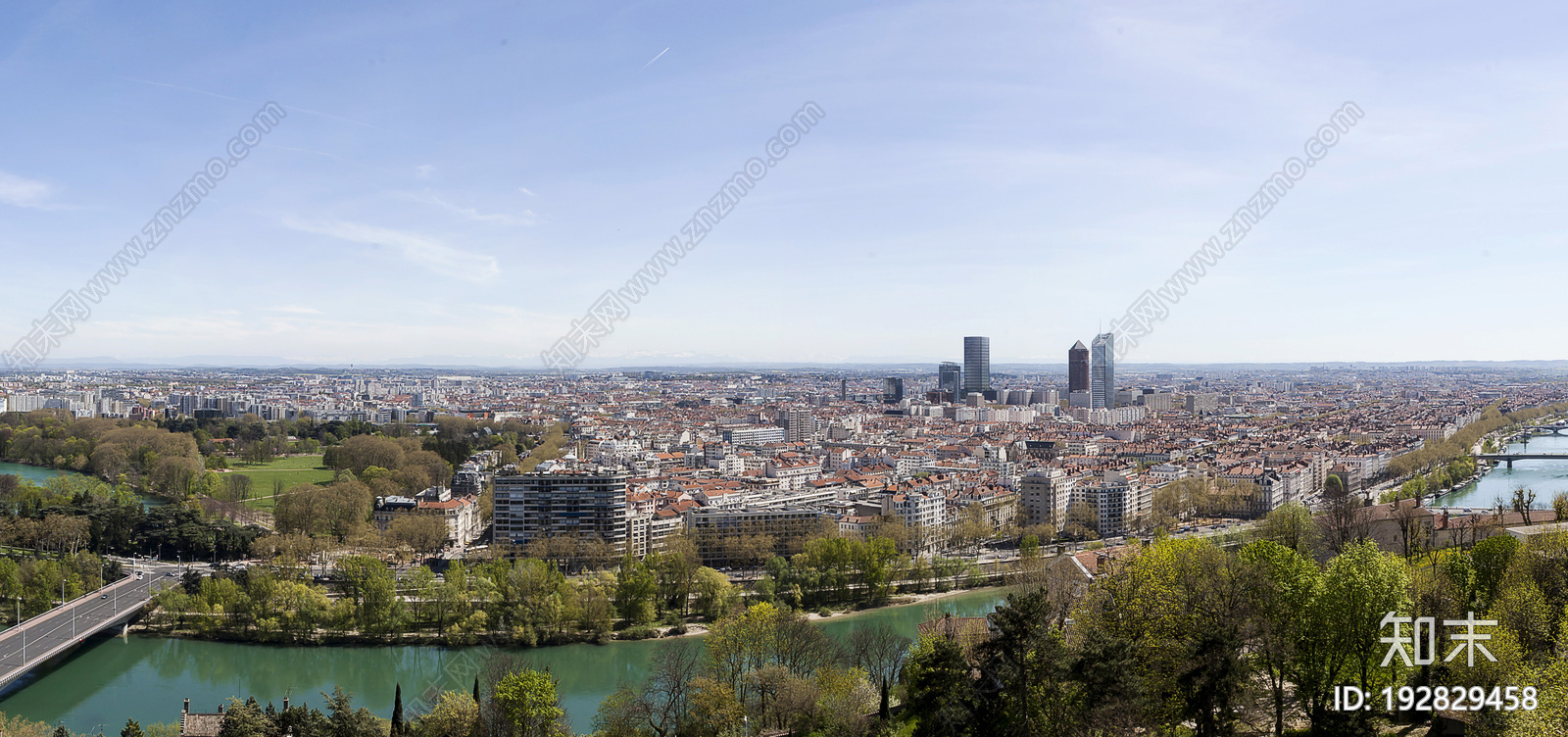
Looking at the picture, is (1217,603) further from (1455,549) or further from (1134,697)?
(1455,549)

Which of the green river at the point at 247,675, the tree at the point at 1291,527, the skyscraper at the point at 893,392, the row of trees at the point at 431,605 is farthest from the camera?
the skyscraper at the point at 893,392

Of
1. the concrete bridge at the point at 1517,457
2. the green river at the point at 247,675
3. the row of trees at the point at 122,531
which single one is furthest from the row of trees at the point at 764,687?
the concrete bridge at the point at 1517,457

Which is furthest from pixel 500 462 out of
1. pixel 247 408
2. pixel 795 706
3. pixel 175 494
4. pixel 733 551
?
pixel 247 408

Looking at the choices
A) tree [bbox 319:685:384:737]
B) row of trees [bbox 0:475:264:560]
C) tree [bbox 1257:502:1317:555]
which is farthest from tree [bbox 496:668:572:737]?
row of trees [bbox 0:475:264:560]

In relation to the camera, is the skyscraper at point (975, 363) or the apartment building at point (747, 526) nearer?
the apartment building at point (747, 526)

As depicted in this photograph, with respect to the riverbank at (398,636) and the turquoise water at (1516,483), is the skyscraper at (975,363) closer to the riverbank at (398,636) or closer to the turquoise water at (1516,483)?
the turquoise water at (1516,483)

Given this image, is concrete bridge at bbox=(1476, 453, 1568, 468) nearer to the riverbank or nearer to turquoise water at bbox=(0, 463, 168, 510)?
the riverbank
